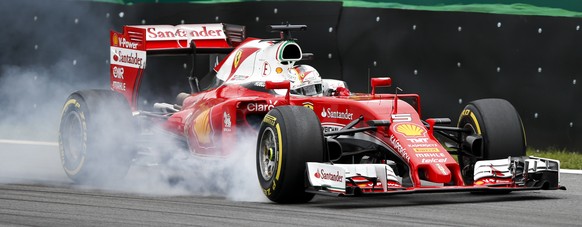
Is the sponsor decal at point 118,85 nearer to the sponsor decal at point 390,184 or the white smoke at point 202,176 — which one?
the white smoke at point 202,176

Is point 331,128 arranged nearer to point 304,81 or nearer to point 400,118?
point 400,118

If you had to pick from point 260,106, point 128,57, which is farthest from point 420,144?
point 128,57

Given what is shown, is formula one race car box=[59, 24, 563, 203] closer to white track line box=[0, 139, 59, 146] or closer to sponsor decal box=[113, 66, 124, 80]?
sponsor decal box=[113, 66, 124, 80]

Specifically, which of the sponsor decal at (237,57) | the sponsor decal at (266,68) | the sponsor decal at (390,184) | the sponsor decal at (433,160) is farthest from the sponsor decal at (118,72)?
the sponsor decal at (433,160)

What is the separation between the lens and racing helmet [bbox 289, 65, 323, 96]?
10812 millimetres

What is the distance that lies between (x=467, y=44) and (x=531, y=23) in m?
0.71

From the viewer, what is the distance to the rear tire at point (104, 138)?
36.2 ft

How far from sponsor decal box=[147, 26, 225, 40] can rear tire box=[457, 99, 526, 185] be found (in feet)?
11.3

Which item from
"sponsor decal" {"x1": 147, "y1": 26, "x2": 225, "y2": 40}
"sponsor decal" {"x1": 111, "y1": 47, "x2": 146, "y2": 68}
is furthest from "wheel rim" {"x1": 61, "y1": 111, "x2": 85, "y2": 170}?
"sponsor decal" {"x1": 147, "y1": 26, "x2": 225, "y2": 40}

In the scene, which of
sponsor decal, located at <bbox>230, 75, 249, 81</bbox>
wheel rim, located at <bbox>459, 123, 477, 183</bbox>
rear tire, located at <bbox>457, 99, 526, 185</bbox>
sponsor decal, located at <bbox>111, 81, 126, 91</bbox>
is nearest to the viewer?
rear tire, located at <bbox>457, 99, 526, 185</bbox>

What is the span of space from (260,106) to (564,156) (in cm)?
375

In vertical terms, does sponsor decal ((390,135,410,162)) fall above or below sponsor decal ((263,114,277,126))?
below

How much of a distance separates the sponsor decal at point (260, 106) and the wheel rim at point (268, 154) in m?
0.89

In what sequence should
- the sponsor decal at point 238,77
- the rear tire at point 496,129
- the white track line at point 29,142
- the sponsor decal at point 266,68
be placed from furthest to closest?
the white track line at point 29,142 → the sponsor decal at point 238,77 → the sponsor decal at point 266,68 → the rear tire at point 496,129
